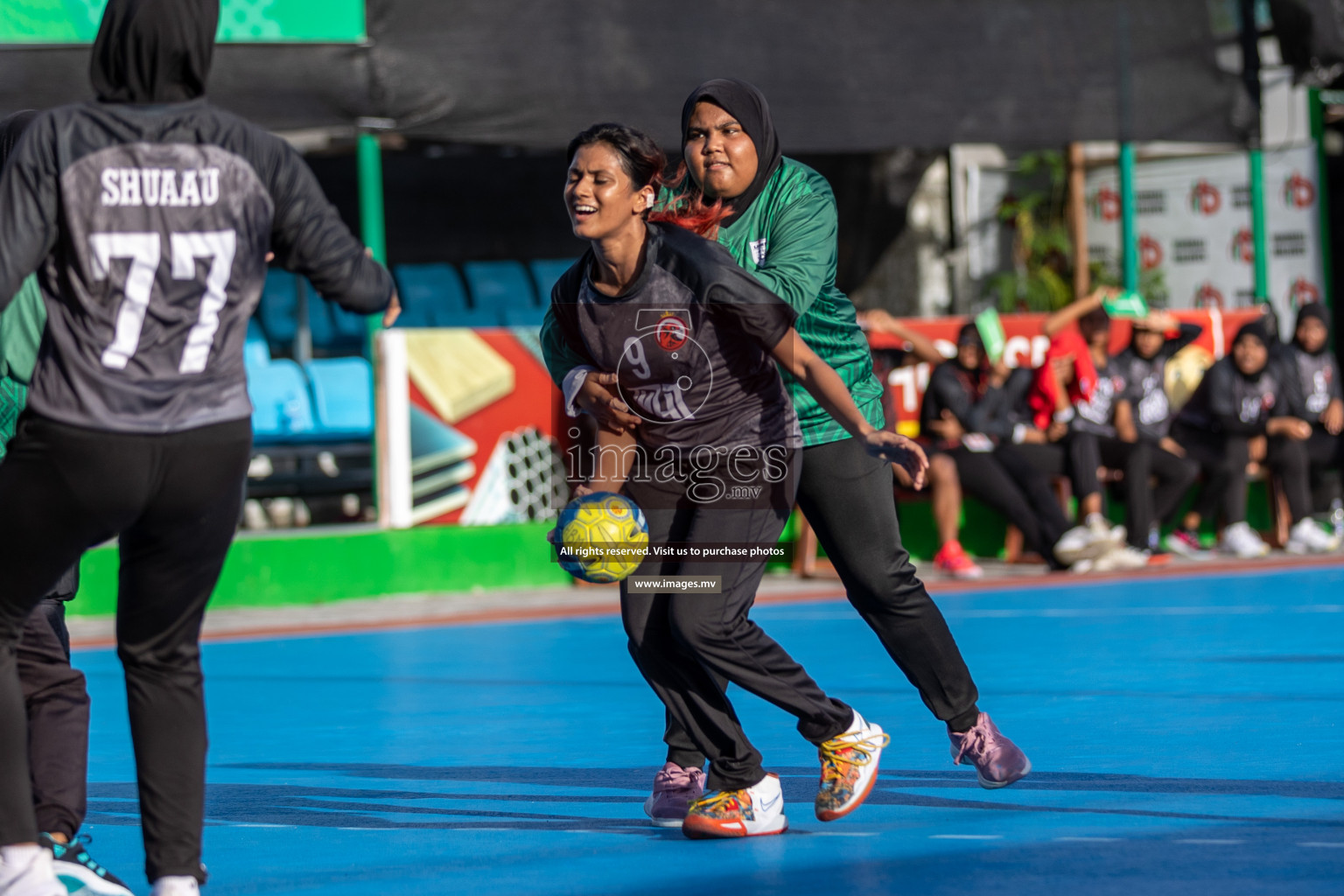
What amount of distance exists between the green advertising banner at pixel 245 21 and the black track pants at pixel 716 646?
871 centimetres

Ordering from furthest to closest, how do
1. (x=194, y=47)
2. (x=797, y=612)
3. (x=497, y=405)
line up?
1. (x=497, y=405)
2. (x=797, y=612)
3. (x=194, y=47)

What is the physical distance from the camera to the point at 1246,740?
20.1 feet

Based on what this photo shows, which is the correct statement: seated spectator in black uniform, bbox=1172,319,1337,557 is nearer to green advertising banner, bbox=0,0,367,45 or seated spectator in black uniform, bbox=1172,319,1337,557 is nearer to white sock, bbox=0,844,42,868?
green advertising banner, bbox=0,0,367,45

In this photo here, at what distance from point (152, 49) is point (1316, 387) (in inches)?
462

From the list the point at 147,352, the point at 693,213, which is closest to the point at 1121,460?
the point at 693,213

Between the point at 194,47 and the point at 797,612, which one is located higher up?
the point at 194,47

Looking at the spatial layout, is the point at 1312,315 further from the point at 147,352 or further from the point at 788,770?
the point at 147,352

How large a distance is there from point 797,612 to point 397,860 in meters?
6.42

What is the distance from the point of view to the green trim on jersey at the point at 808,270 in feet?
16.4

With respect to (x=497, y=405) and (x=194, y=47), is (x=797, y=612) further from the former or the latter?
(x=194, y=47)

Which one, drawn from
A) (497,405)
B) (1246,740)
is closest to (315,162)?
(497,405)

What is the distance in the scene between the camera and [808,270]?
5004mm

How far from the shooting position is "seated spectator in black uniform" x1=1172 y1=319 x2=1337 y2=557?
1361cm

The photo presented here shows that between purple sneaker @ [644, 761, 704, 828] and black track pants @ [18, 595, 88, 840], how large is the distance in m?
1.58
